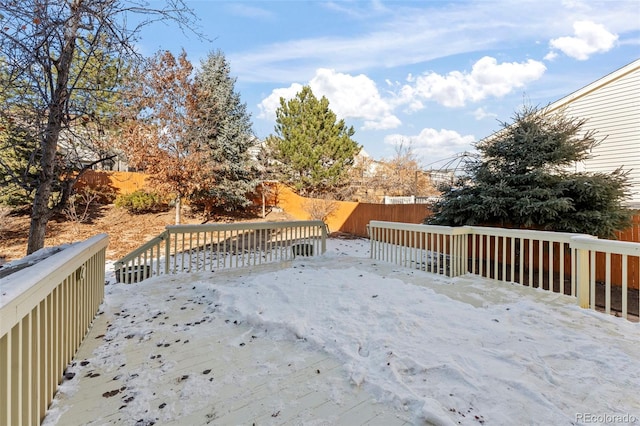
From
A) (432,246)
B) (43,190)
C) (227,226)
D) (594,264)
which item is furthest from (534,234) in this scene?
(43,190)

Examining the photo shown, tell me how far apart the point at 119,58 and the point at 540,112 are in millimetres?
7200

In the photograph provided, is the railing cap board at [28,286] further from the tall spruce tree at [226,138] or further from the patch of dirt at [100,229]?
the tall spruce tree at [226,138]

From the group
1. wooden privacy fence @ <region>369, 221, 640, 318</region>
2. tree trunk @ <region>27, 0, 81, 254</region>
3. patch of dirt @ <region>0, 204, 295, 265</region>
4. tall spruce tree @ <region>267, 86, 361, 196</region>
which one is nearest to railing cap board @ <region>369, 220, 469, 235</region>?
wooden privacy fence @ <region>369, 221, 640, 318</region>

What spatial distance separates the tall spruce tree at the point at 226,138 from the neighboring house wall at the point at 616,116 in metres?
10.3

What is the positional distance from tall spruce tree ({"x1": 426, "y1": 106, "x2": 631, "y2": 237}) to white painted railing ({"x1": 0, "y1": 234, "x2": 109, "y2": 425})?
592cm

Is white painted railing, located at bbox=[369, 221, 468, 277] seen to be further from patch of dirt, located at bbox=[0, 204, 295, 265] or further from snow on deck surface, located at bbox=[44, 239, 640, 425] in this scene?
patch of dirt, located at bbox=[0, 204, 295, 265]

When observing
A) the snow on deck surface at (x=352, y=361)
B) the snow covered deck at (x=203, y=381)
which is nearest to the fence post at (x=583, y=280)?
the snow on deck surface at (x=352, y=361)

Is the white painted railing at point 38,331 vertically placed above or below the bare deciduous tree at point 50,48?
below

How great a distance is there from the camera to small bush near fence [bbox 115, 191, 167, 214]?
11.0 m

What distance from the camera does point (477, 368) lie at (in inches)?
76.4

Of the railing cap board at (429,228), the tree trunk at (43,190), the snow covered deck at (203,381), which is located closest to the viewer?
the snow covered deck at (203,381)

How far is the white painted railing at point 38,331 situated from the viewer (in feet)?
3.71

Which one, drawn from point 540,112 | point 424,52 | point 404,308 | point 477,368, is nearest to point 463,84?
Result: point 424,52

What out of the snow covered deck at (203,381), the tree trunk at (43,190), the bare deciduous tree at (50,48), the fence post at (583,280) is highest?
the bare deciduous tree at (50,48)
